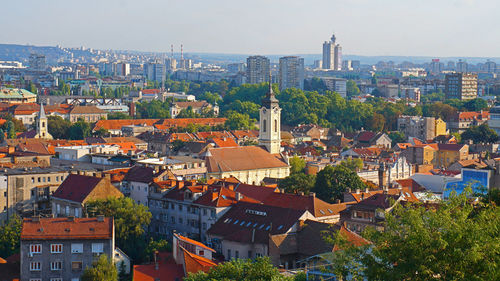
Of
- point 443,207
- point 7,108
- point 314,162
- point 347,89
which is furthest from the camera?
point 347,89

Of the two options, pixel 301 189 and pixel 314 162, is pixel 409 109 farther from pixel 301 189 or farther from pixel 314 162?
pixel 301 189

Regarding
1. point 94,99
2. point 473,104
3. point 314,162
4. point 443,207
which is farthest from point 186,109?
point 443,207

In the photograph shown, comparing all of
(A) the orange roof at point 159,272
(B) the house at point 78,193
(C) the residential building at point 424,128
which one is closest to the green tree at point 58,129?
(C) the residential building at point 424,128

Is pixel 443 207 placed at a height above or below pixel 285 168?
above

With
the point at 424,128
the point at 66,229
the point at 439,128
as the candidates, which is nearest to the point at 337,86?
the point at 439,128

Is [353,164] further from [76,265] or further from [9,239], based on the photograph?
[76,265]

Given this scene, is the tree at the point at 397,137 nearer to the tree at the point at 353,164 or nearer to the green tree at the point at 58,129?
the tree at the point at 353,164
